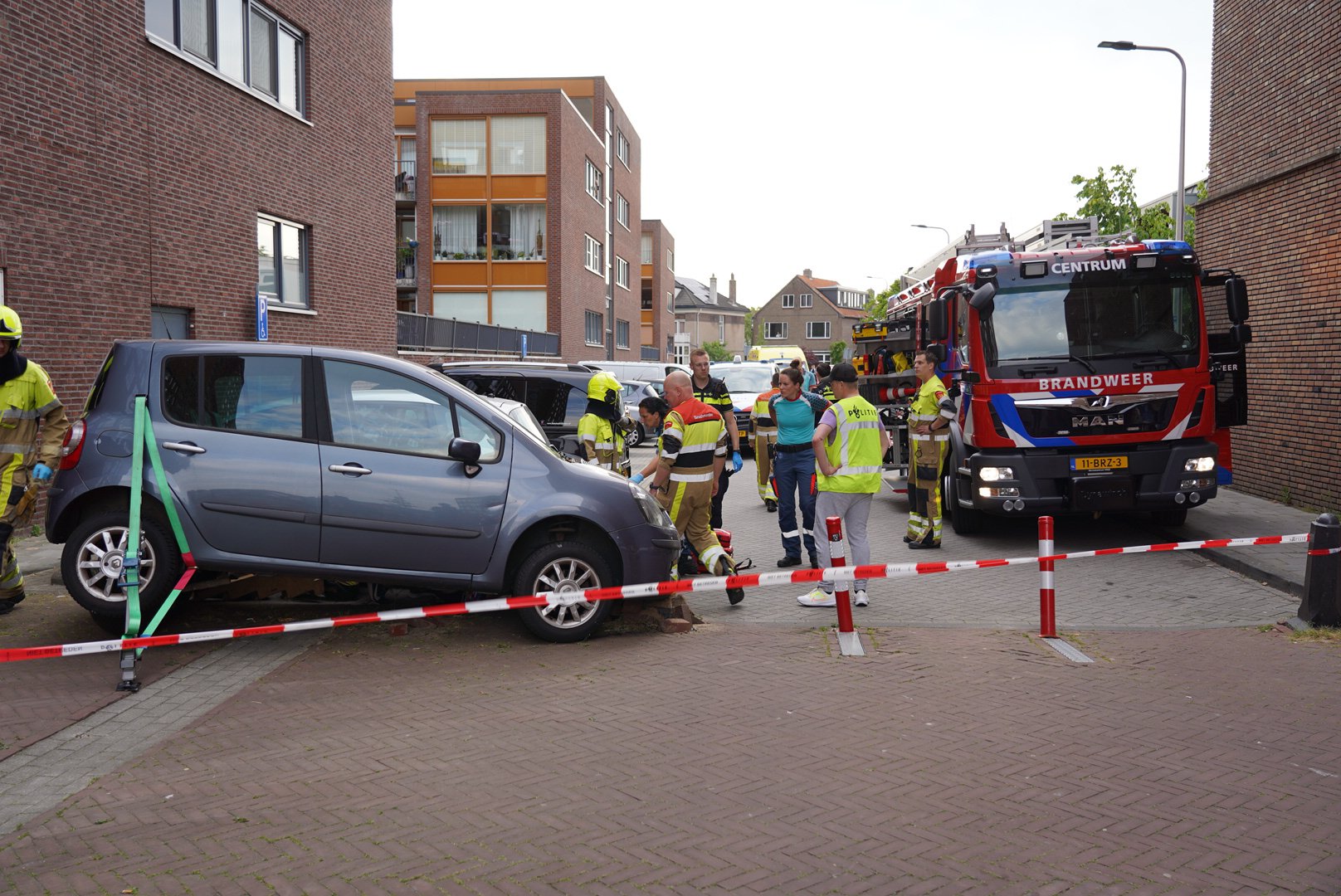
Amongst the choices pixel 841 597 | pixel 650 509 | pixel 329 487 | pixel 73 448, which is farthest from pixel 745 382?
pixel 73 448

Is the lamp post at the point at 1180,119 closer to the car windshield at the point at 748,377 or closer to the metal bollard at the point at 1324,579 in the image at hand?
the car windshield at the point at 748,377

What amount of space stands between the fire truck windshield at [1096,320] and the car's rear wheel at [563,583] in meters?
5.37

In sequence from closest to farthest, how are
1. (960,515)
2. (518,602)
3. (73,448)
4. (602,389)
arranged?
(518,602) < (73,448) < (602,389) < (960,515)

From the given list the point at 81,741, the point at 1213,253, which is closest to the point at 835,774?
the point at 81,741

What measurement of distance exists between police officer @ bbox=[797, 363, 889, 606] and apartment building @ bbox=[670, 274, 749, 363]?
345ft

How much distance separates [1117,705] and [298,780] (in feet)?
12.6

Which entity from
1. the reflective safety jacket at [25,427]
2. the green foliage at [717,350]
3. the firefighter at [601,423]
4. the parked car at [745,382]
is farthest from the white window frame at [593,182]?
the green foliage at [717,350]

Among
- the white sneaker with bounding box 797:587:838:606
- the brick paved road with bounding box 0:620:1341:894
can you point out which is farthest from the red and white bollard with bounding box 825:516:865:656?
the white sneaker with bounding box 797:587:838:606

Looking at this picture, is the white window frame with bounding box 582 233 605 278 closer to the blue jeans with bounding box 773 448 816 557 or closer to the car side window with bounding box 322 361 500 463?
the blue jeans with bounding box 773 448 816 557

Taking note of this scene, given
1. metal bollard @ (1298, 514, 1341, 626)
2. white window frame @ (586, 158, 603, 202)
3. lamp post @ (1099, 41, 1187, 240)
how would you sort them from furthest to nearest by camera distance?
white window frame @ (586, 158, 603, 202) → lamp post @ (1099, 41, 1187, 240) → metal bollard @ (1298, 514, 1341, 626)

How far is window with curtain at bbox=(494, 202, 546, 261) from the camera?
40.5 metres

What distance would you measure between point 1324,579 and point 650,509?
429 centimetres

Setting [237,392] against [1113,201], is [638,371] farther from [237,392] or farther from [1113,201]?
[237,392]

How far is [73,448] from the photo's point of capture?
6.72 metres
